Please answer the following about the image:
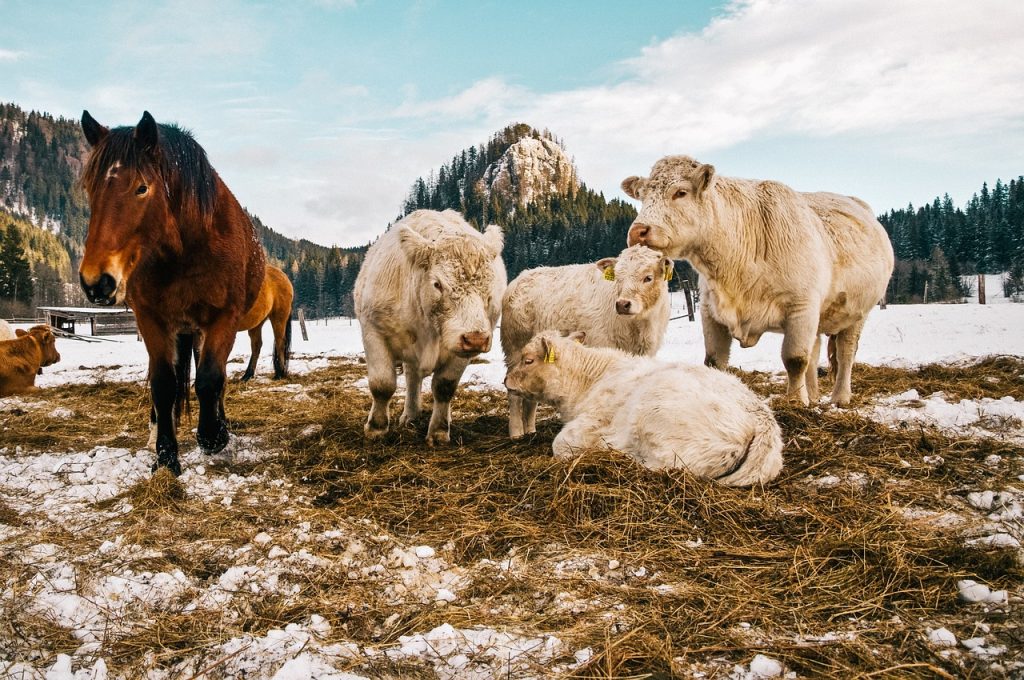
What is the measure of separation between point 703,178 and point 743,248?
2.97 ft

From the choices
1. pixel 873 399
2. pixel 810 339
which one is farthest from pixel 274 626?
pixel 873 399

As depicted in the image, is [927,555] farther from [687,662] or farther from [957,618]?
[687,662]

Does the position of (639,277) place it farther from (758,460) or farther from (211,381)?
(211,381)

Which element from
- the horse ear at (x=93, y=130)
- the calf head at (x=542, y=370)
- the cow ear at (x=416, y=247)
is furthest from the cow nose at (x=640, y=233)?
the horse ear at (x=93, y=130)

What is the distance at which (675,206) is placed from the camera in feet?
21.2

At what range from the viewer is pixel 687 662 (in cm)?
225

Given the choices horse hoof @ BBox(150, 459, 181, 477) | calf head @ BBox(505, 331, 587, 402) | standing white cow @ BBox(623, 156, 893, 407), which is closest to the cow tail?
calf head @ BBox(505, 331, 587, 402)

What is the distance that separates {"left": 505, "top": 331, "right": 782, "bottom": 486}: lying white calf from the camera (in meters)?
4.18

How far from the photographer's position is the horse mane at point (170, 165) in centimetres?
424

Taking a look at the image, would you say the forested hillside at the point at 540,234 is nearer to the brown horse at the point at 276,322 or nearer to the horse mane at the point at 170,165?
the brown horse at the point at 276,322

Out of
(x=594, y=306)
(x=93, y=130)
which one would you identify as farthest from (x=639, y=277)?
(x=93, y=130)

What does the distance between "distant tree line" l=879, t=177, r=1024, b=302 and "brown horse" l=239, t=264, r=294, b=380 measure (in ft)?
239

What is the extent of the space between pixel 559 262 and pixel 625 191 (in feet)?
272

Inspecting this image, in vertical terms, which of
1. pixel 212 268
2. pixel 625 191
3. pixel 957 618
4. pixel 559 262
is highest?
pixel 559 262
